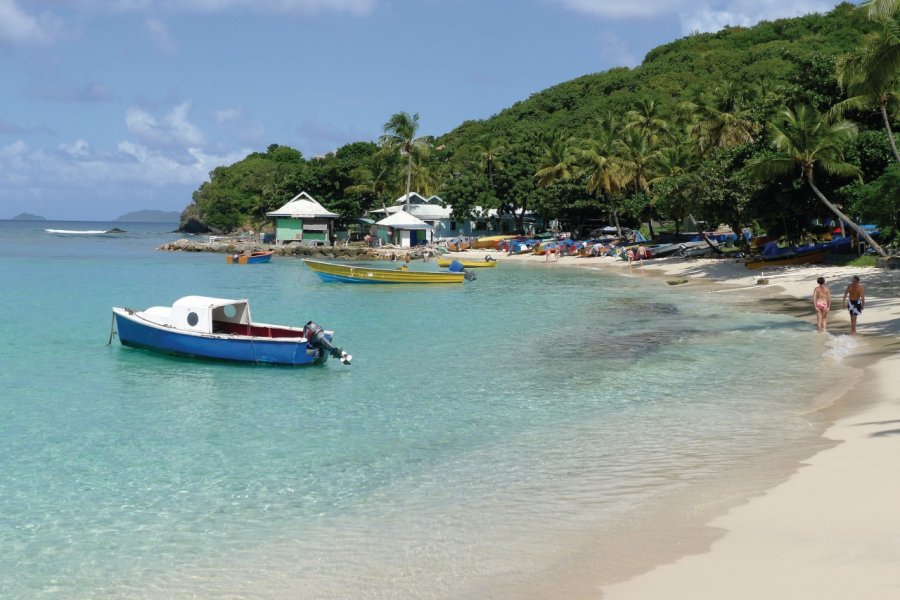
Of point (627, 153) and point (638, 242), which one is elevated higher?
point (627, 153)

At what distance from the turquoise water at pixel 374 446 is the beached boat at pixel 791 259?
605 inches

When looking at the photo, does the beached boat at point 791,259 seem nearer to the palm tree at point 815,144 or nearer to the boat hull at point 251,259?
the palm tree at point 815,144

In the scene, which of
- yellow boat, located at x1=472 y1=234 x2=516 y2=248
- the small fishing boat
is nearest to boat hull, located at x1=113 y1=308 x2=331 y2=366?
the small fishing boat

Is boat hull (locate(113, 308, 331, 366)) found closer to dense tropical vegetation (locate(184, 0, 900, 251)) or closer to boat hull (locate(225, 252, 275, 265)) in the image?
dense tropical vegetation (locate(184, 0, 900, 251))

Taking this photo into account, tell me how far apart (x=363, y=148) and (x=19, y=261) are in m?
60.5

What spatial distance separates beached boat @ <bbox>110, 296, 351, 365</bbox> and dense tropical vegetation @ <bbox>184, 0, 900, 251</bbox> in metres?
16.0

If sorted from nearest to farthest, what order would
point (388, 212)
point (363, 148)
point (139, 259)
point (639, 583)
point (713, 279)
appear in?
point (639, 583), point (713, 279), point (139, 259), point (388, 212), point (363, 148)

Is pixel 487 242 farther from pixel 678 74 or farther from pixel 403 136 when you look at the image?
pixel 678 74

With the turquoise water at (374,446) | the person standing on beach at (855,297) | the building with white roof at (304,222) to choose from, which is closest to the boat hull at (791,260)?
the turquoise water at (374,446)

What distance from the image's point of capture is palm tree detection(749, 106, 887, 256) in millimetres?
34812

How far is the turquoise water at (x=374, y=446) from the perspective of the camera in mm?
8812

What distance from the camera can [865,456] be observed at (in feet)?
35.5

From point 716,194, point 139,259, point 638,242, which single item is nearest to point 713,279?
point 716,194

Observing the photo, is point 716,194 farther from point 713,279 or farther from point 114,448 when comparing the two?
point 114,448
